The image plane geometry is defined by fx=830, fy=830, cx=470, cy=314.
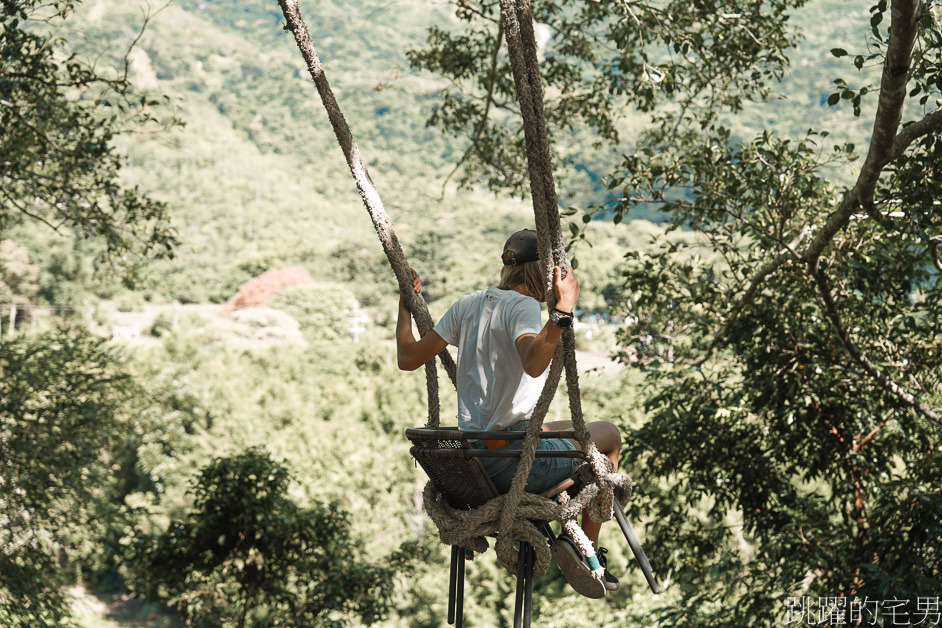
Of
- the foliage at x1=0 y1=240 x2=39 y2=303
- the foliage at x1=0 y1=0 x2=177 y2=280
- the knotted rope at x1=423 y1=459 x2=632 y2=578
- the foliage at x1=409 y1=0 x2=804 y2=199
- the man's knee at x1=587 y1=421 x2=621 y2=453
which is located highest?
the foliage at x1=0 y1=240 x2=39 y2=303

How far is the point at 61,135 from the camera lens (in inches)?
232

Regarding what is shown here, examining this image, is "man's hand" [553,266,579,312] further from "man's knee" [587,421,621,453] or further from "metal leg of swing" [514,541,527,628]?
"metal leg of swing" [514,541,527,628]

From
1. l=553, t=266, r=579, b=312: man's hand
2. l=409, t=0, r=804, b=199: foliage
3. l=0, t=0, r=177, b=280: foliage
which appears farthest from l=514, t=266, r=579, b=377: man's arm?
l=0, t=0, r=177, b=280: foliage

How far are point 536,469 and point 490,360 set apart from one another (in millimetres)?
293

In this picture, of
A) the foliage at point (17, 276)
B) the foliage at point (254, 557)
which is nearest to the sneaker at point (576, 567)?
the foliage at point (254, 557)

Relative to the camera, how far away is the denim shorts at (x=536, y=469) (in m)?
2.05

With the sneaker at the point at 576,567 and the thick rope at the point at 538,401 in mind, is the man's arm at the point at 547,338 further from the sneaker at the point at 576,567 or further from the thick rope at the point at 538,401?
the sneaker at the point at 576,567

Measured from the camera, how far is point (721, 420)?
4.09 metres

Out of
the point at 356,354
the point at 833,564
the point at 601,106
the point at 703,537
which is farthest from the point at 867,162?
the point at 356,354

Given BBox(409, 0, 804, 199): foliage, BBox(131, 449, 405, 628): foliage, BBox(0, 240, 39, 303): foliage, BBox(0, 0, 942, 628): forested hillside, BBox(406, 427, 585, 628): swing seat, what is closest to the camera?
BBox(406, 427, 585, 628): swing seat

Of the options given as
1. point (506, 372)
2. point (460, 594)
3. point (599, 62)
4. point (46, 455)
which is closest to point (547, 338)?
point (506, 372)

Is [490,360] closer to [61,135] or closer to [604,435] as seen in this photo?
[604,435]

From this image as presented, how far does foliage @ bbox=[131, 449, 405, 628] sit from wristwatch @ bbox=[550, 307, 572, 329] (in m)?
5.54

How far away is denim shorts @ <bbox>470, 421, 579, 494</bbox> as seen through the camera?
205 centimetres
